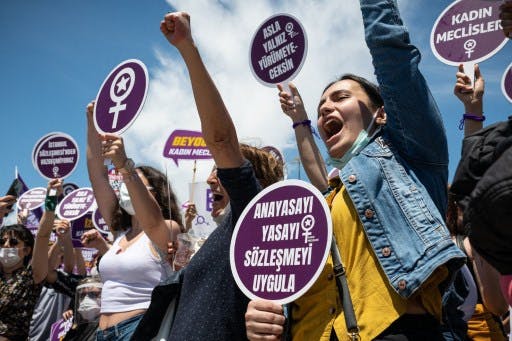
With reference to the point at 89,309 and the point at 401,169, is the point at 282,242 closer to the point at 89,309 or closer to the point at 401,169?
the point at 401,169

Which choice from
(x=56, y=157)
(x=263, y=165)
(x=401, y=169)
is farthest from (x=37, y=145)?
(x=401, y=169)

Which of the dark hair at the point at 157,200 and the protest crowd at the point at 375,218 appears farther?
the dark hair at the point at 157,200

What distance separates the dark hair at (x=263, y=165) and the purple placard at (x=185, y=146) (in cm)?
431

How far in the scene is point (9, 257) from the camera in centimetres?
513

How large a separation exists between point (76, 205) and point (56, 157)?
1.55 meters

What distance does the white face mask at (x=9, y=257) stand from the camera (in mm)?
5098

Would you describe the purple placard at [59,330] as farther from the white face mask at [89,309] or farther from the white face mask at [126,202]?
the white face mask at [126,202]

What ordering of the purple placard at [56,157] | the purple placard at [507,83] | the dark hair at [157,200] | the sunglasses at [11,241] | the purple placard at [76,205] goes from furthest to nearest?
the purple placard at [76,205], the purple placard at [56,157], the sunglasses at [11,241], the purple placard at [507,83], the dark hair at [157,200]

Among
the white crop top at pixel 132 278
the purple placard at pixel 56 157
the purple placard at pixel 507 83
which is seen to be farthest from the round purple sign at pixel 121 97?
the purple placard at pixel 507 83

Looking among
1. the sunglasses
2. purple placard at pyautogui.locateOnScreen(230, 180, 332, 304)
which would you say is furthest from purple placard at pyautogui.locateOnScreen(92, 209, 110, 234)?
purple placard at pyautogui.locateOnScreen(230, 180, 332, 304)

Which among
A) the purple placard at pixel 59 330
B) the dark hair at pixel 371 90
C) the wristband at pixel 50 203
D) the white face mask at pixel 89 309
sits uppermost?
the dark hair at pixel 371 90

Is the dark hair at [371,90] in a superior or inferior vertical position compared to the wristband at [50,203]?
superior

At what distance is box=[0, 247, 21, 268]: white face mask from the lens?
510 centimetres

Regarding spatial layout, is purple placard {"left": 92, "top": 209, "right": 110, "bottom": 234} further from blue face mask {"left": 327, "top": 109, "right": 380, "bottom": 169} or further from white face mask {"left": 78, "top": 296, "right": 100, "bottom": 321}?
blue face mask {"left": 327, "top": 109, "right": 380, "bottom": 169}
